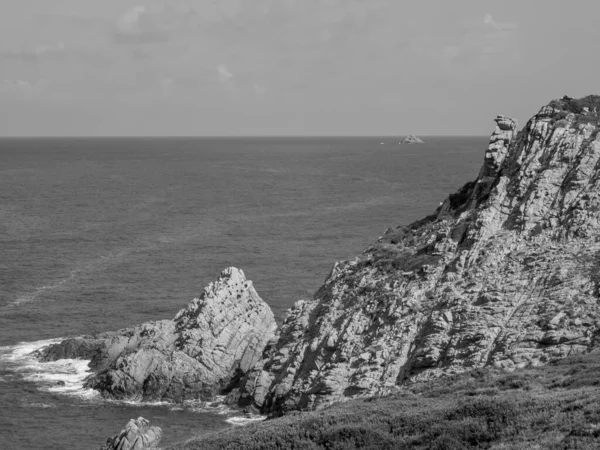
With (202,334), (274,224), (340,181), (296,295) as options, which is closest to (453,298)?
(202,334)

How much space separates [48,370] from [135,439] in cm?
2057

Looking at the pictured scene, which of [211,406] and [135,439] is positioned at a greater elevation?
[135,439]

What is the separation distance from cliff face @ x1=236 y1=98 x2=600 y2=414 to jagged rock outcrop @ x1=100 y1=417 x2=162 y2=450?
7.94 metres

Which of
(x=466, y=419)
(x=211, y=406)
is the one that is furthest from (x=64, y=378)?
(x=466, y=419)

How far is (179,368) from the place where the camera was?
57.1 metres

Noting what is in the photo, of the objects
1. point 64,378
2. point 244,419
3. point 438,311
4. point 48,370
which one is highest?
point 438,311

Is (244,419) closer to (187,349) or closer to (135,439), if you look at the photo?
(135,439)

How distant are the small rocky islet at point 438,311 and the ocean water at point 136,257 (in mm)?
3396

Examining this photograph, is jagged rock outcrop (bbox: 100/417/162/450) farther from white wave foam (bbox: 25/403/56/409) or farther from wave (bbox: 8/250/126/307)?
wave (bbox: 8/250/126/307)

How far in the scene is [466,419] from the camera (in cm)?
3020

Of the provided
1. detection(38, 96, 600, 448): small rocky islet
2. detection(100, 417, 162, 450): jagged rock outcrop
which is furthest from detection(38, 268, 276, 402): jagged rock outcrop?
detection(100, 417, 162, 450): jagged rock outcrop

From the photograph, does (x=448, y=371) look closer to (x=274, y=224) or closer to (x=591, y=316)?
(x=591, y=316)

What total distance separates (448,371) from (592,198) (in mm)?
Answer: 13860

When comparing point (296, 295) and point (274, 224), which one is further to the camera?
point (274, 224)
